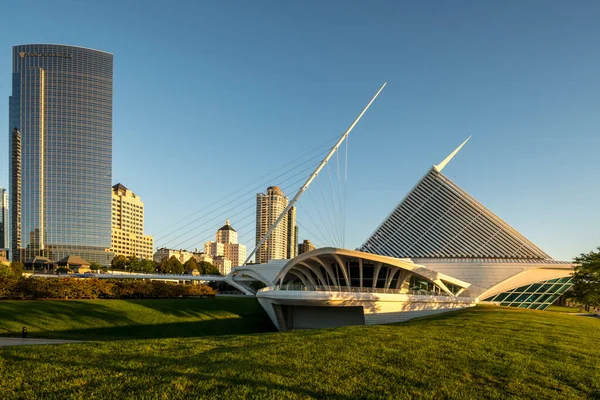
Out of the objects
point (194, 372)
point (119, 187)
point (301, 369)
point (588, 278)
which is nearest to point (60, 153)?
point (119, 187)

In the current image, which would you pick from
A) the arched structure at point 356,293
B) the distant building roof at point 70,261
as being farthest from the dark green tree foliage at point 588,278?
the distant building roof at point 70,261

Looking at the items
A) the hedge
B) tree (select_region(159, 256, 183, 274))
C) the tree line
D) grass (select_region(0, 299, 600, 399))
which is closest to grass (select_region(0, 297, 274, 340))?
the hedge

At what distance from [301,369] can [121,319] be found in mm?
33764

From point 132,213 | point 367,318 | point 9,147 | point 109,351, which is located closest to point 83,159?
point 9,147

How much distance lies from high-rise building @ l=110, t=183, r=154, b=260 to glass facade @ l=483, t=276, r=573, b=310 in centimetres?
14482

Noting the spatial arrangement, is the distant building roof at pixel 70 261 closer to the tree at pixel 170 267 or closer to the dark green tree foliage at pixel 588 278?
the tree at pixel 170 267

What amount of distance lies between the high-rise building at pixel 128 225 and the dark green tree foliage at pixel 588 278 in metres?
151

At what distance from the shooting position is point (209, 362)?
30.5 ft

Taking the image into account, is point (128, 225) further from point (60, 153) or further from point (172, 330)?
point (172, 330)

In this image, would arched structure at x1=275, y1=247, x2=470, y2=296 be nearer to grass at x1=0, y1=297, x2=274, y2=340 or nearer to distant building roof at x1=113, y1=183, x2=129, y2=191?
grass at x1=0, y1=297, x2=274, y2=340

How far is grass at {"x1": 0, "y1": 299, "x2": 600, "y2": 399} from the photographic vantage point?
24.3ft

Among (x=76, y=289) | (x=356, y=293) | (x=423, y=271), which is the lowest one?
(x=76, y=289)

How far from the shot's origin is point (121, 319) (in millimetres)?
37812

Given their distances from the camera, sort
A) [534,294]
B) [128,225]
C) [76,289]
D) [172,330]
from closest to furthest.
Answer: [172,330], [76,289], [534,294], [128,225]
